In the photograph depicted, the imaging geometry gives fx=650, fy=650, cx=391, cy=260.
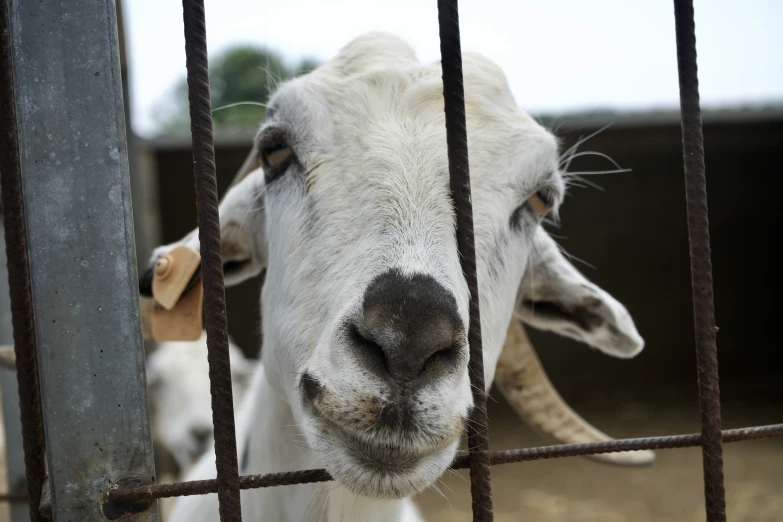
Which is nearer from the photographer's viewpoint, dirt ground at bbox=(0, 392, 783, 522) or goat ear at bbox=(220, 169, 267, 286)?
goat ear at bbox=(220, 169, 267, 286)

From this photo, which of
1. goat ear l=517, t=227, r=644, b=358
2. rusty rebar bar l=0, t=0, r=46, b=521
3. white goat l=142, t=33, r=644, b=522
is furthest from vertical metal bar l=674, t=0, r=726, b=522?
rusty rebar bar l=0, t=0, r=46, b=521

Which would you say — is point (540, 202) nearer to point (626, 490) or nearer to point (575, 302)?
point (575, 302)

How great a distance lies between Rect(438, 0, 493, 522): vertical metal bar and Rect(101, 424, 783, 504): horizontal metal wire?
6 centimetres

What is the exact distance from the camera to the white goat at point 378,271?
4.31ft

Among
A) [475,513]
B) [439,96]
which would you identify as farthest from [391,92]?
[475,513]

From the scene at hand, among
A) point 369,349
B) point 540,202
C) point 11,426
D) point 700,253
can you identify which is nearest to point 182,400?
point 11,426

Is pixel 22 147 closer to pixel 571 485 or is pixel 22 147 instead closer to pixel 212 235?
pixel 212 235

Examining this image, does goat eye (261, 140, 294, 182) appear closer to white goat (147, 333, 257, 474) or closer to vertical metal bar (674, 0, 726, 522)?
vertical metal bar (674, 0, 726, 522)

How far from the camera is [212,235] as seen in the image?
4.42ft

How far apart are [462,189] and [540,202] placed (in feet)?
2.36

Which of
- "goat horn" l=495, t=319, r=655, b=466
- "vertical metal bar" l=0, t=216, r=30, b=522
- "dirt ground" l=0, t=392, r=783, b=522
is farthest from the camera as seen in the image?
"dirt ground" l=0, t=392, r=783, b=522

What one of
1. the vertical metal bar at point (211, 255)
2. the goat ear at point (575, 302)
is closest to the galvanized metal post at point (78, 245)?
the vertical metal bar at point (211, 255)

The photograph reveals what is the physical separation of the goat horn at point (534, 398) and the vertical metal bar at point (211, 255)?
1468mm

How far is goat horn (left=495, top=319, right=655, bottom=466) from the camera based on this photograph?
99.5 inches
